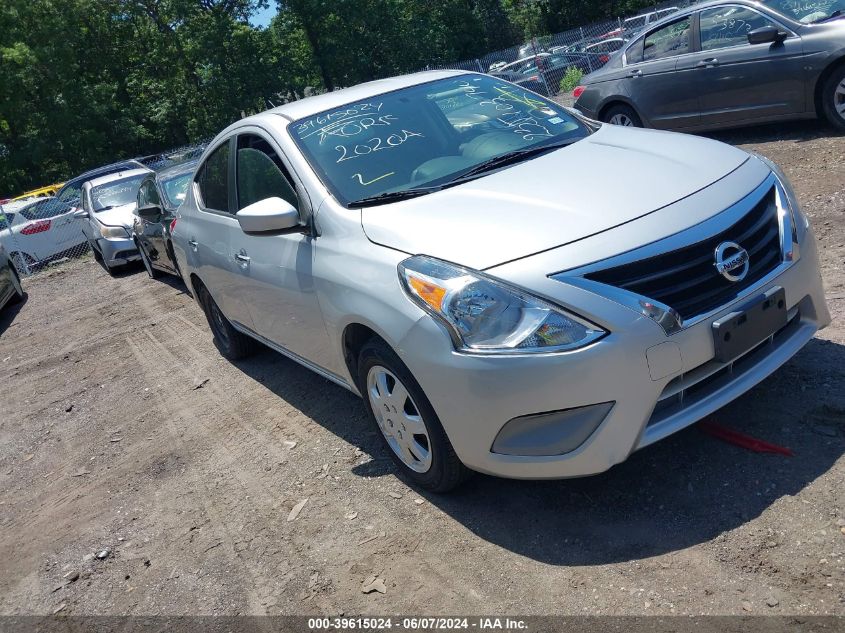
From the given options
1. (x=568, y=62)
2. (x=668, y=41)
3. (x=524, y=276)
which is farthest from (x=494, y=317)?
(x=568, y=62)

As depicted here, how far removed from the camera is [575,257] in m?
3.14

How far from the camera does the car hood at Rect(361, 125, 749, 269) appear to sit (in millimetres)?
3312

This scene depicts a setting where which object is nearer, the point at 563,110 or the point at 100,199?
the point at 563,110

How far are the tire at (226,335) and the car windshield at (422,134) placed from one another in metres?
2.29

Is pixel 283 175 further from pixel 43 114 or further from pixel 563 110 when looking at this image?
pixel 43 114

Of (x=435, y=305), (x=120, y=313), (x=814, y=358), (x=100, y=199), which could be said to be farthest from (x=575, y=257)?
(x=100, y=199)

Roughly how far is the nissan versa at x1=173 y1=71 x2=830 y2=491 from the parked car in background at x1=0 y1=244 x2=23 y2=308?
8862mm

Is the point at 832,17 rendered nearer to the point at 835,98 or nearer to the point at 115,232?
the point at 835,98

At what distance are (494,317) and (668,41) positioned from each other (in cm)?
751

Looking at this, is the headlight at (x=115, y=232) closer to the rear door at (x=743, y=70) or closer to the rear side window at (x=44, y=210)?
the rear side window at (x=44, y=210)

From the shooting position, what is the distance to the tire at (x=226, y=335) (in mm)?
6492

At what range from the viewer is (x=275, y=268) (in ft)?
15.0

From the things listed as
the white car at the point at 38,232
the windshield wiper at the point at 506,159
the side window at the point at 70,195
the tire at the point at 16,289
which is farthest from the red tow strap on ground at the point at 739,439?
the side window at the point at 70,195

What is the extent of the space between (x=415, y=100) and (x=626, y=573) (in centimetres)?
292
